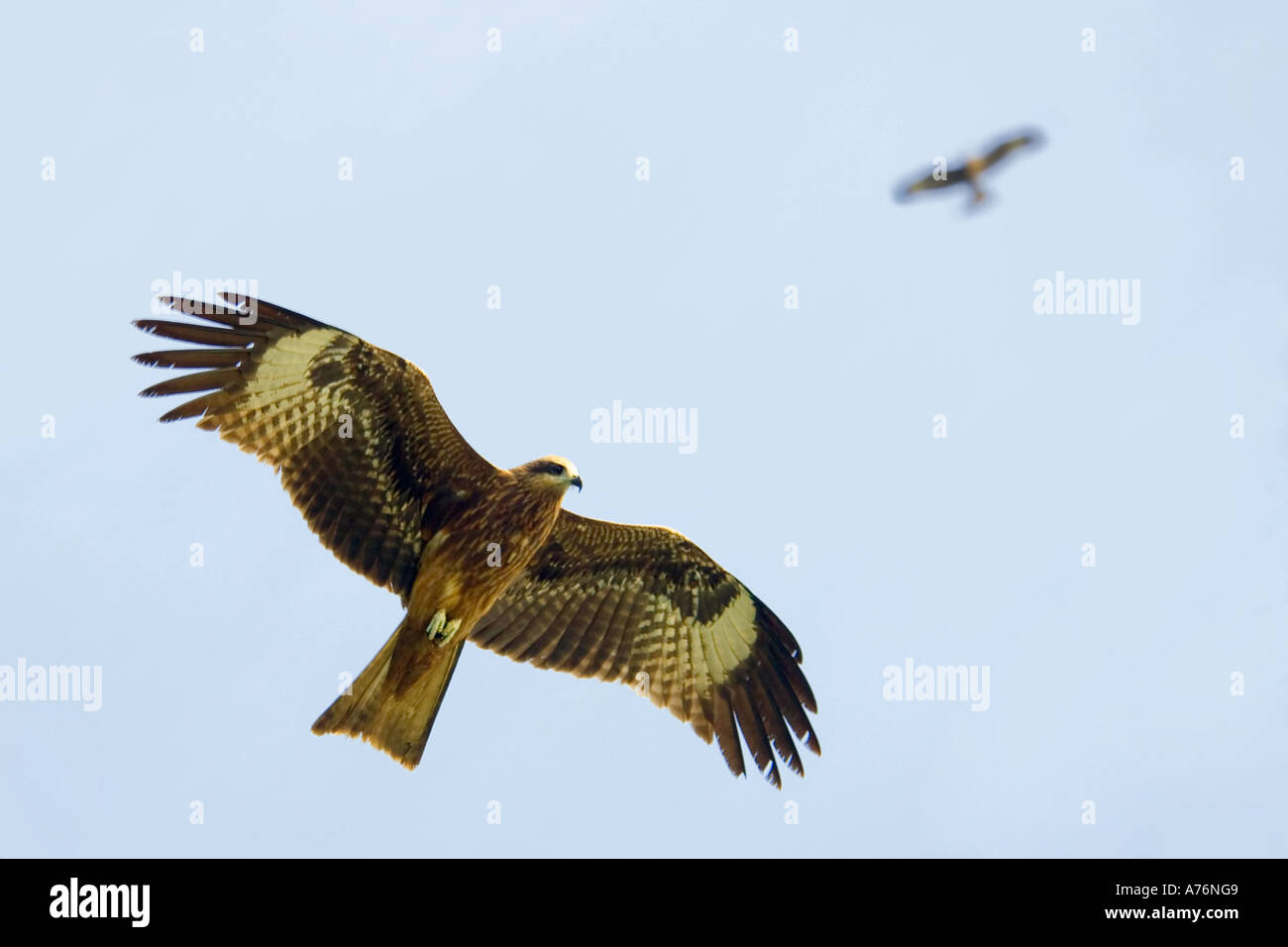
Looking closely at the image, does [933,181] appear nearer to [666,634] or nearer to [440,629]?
[666,634]

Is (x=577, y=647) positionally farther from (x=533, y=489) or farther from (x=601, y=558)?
(x=533, y=489)

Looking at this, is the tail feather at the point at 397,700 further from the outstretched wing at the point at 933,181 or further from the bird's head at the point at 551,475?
the outstretched wing at the point at 933,181

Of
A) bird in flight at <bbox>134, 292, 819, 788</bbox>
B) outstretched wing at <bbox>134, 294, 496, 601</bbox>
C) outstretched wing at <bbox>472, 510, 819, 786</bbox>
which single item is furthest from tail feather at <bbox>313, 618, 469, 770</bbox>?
outstretched wing at <bbox>472, 510, 819, 786</bbox>

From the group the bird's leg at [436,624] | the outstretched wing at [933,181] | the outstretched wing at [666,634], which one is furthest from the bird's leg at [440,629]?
the outstretched wing at [933,181]

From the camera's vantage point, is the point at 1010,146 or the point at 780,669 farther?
the point at 1010,146

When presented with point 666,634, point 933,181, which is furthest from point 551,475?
point 933,181

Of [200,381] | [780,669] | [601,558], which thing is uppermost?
[200,381]
